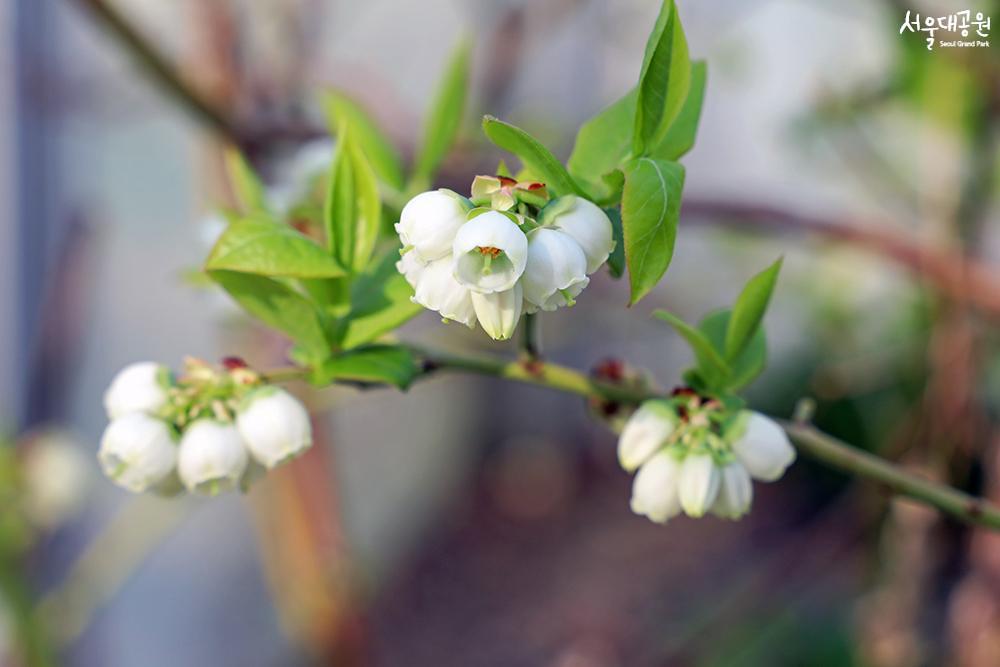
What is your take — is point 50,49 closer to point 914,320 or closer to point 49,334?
point 49,334

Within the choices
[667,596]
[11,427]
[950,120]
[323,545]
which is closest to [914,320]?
[950,120]

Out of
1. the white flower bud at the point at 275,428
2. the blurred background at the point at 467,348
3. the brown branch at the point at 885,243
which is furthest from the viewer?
the blurred background at the point at 467,348

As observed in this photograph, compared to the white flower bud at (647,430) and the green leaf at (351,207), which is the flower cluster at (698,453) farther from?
the green leaf at (351,207)

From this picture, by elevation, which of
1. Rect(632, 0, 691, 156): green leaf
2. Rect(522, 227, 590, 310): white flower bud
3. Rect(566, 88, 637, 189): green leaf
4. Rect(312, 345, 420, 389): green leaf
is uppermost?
Rect(632, 0, 691, 156): green leaf

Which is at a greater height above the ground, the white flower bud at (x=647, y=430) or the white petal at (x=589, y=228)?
the white petal at (x=589, y=228)
